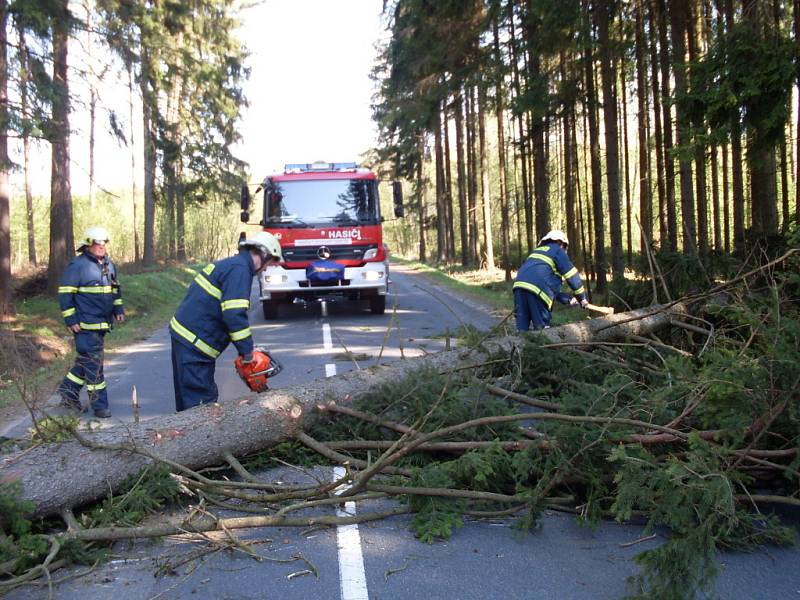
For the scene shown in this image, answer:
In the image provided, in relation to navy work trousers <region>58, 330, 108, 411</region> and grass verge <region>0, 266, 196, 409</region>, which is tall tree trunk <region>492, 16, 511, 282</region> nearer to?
grass verge <region>0, 266, 196, 409</region>

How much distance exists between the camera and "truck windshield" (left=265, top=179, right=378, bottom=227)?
51.3 feet

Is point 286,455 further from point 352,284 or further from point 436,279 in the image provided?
point 436,279

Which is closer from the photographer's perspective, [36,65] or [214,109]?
[36,65]

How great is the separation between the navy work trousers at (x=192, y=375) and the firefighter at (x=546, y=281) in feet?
12.2

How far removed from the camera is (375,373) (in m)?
6.14

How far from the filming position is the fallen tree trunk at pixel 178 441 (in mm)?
4359

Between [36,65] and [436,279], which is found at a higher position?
[36,65]

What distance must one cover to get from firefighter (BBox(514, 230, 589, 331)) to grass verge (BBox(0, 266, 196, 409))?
16.4ft

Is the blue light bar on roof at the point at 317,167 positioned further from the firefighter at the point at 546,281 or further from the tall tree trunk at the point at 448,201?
the tall tree trunk at the point at 448,201

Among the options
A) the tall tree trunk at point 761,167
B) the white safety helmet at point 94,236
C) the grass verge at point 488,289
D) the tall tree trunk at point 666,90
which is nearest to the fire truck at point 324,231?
the grass verge at point 488,289

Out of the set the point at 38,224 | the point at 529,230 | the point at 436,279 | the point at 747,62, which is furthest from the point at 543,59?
the point at 38,224

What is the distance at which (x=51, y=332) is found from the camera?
45.3 ft

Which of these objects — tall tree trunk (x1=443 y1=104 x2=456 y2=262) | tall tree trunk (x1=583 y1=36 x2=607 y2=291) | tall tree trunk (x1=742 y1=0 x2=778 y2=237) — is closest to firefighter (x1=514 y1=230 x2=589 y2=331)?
tall tree trunk (x1=742 y1=0 x2=778 y2=237)

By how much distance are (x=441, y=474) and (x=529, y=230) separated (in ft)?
66.0
